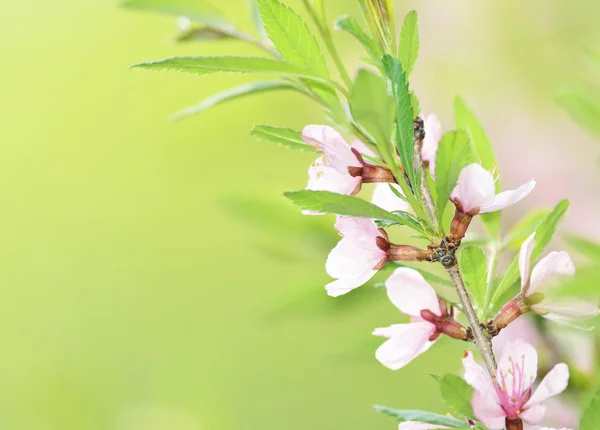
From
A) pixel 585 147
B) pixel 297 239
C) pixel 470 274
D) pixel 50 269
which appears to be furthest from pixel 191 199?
pixel 470 274

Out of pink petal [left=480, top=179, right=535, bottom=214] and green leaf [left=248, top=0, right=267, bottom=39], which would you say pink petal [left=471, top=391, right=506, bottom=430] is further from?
green leaf [left=248, top=0, right=267, bottom=39]

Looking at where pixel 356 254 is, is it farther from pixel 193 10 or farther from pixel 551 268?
pixel 193 10

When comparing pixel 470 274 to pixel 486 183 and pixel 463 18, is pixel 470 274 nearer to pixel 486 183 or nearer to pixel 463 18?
pixel 486 183

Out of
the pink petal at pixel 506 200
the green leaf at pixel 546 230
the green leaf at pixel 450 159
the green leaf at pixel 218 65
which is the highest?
the green leaf at pixel 218 65

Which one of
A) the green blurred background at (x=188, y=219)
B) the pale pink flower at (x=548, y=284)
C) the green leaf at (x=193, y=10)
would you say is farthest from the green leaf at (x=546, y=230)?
the green leaf at (x=193, y=10)

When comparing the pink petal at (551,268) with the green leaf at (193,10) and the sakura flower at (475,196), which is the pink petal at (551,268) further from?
the green leaf at (193,10)

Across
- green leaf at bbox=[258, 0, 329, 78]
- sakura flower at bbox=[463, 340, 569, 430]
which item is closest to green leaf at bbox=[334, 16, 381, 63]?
green leaf at bbox=[258, 0, 329, 78]
